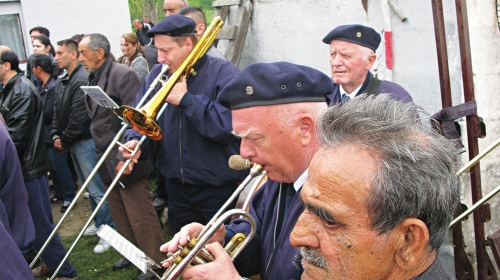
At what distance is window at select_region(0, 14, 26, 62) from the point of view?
36.9ft

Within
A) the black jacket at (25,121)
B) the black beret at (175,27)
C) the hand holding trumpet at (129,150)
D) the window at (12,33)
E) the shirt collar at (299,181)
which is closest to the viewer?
the shirt collar at (299,181)

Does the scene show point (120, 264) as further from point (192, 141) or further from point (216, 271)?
point (216, 271)

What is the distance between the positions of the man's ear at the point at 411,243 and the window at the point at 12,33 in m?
11.9

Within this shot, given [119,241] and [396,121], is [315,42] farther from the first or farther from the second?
[396,121]

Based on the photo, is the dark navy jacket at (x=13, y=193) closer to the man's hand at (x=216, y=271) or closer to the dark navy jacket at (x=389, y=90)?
the man's hand at (x=216, y=271)

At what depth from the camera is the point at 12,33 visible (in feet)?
37.3

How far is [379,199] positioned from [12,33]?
12036mm

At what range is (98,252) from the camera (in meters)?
5.65

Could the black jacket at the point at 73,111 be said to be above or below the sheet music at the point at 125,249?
above

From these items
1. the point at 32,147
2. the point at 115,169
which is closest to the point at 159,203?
the point at 115,169

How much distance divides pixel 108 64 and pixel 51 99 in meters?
2.27

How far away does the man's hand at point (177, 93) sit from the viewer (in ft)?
11.8

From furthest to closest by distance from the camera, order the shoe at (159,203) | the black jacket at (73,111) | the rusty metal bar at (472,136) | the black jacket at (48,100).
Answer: the black jacket at (48,100)
the shoe at (159,203)
the black jacket at (73,111)
the rusty metal bar at (472,136)

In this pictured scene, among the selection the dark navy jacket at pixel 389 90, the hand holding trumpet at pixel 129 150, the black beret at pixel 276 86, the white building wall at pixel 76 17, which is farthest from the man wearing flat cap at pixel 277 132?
the white building wall at pixel 76 17
